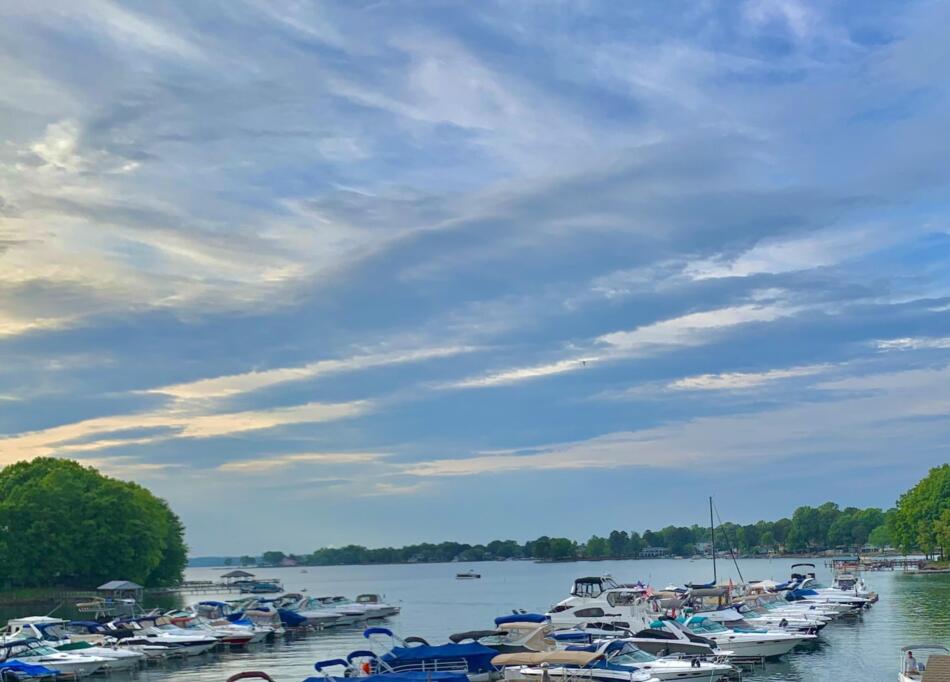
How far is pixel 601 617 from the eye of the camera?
5153 centimetres

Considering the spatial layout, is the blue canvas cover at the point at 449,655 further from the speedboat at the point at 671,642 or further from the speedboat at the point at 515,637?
the speedboat at the point at 671,642

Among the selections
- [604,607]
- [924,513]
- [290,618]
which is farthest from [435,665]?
[924,513]

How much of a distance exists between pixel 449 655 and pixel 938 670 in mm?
19563

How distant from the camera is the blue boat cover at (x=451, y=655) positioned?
37469 mm

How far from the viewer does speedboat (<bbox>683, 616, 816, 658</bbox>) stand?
44.9 metres

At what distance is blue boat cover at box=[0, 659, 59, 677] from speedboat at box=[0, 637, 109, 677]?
757mm

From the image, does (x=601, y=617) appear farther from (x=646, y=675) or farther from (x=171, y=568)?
(x=171, y=568)

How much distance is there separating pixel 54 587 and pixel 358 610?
5118 centimetres

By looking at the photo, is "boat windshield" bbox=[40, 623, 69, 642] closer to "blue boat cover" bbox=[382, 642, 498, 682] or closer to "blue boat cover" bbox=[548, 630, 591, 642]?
"blue boat cover" bbox=[382, 642, 498, 682]

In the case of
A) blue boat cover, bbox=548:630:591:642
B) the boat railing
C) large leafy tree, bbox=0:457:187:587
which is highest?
large leafy tree, bbox=0:457:187:587

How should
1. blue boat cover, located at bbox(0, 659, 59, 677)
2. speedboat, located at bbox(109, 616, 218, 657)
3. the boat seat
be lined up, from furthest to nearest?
speedboat, located at bbox(109, 616, 218, 657), blue boat cover, located at bbox(0, 659, 59, 677), the boat seat

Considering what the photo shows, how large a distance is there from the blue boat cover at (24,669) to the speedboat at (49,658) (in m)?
0.76

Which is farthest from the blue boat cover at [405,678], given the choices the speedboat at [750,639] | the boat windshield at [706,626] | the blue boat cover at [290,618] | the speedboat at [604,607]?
the blue boat cover at [290,618]

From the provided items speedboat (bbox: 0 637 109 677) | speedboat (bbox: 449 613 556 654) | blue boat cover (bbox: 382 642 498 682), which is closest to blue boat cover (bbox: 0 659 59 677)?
speedboat (bbox: 0 637 109 677)
